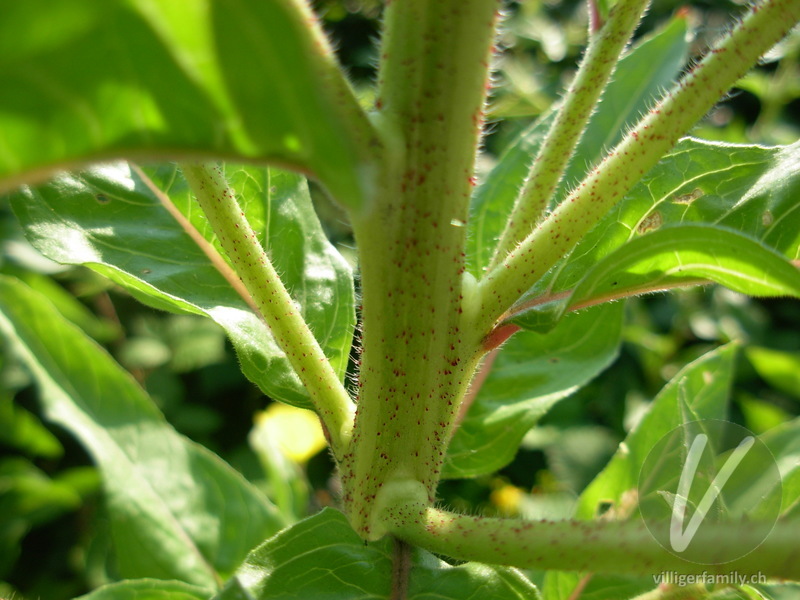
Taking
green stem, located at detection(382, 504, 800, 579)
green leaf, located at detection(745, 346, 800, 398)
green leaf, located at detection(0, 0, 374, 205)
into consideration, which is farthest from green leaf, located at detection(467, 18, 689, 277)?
green leaf, located at detection(745, 346, 800, 398)

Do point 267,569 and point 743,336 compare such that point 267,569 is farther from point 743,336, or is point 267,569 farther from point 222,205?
point 743,336

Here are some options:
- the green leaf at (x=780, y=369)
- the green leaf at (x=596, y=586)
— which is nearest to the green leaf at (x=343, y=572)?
the green leaf at (x=596, y=586)

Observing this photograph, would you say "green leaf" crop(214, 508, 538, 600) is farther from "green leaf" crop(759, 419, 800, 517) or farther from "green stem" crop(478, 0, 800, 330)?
"green leaf" crop(759, 419, 800, 517)

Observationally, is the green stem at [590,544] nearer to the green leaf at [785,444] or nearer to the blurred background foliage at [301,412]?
the green leaf at [785,444]

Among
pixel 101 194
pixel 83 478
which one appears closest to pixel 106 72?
pixel 101 194

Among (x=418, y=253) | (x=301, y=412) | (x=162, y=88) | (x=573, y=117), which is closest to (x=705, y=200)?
(x=573, y=117)

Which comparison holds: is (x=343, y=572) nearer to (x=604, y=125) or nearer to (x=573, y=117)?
(x=573, y=117)
